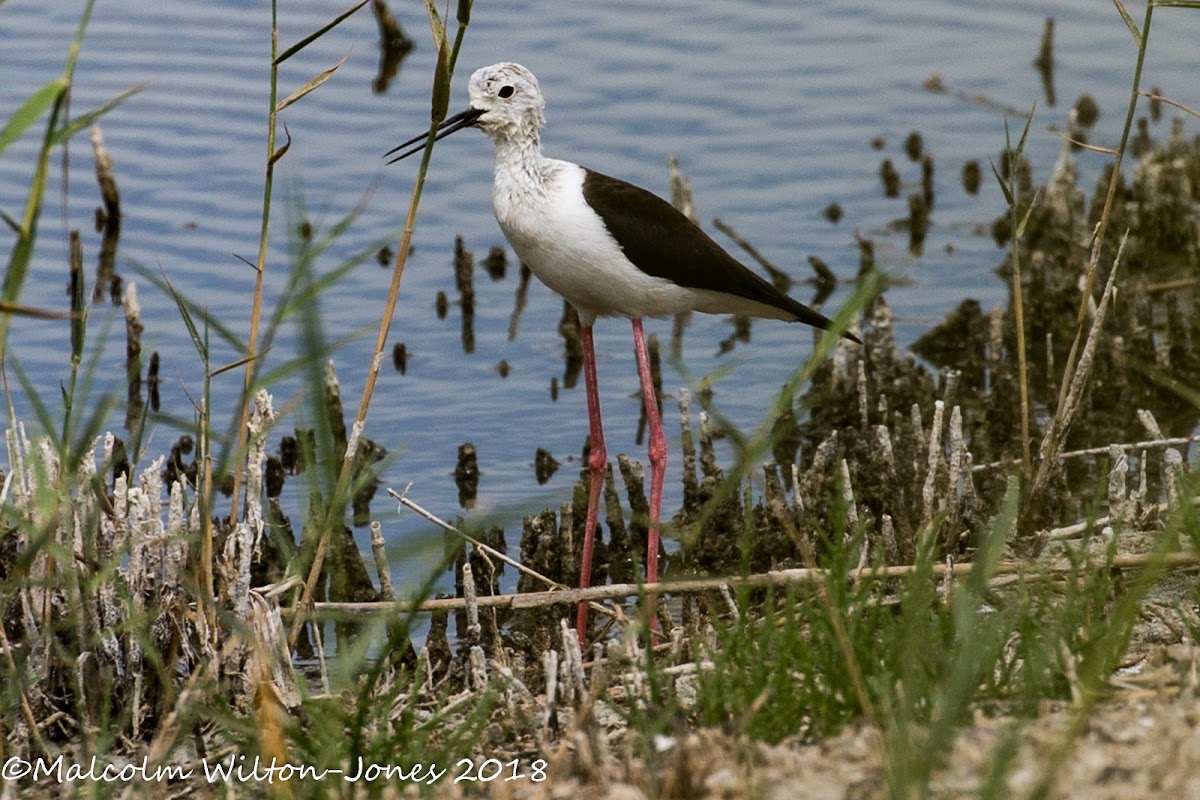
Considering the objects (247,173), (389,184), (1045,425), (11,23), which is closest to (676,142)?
(389,184)

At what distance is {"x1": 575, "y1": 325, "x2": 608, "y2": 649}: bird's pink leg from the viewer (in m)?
5.10

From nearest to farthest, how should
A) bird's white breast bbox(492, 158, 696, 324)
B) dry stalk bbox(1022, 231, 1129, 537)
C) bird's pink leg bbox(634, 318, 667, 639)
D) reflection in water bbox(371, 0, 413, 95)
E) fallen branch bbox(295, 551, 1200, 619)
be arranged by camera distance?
fallen branch bbox(295, 551, 1200, 619), dry stalk bbox(1022, 231, 1129, 537), bird's white breast bbox(492, 158, 696, 324), bird's pink leg bbox(634, 318, 667, 639), reflection in water bbox(371, 0, 413, 95)

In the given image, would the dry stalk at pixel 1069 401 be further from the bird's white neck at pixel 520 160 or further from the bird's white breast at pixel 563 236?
the bird's white neck at pixel 520 160

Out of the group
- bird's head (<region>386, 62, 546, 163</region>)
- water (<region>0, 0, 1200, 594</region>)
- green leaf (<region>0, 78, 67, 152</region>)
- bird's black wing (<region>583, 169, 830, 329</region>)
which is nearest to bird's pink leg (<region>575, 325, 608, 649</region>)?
bird's black wing (<region>583, 169, 830, 329</region>)

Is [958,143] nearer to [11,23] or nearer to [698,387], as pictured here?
[11,23]

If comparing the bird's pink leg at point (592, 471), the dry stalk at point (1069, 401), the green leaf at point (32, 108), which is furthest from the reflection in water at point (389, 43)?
the green leaf at point (32, 108)

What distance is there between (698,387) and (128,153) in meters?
7.76

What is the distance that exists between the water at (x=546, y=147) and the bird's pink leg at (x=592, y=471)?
0.86 metres

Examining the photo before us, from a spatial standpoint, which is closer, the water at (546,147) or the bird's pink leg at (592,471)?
the bird's pink leg at (592,471)

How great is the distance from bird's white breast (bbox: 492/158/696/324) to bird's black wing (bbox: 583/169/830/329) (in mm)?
35

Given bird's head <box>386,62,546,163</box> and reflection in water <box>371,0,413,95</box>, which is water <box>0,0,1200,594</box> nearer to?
reflection in water <box>371,0,413,95</box>

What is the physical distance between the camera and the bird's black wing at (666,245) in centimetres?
510

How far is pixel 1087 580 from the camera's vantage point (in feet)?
12.0

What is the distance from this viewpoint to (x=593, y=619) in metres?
5.43
